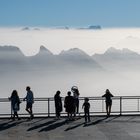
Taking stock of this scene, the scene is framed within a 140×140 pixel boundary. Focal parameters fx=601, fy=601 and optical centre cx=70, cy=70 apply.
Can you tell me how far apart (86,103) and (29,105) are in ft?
8.54

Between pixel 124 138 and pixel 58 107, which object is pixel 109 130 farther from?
pixel 58 107

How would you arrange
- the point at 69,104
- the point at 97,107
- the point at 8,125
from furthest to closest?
the point at 97,107 → the point at 69,104 → the point at 8,125

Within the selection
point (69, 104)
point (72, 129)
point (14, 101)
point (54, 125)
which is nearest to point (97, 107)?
point (69, 104)

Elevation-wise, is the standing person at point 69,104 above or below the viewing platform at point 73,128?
above

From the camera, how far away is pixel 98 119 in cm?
2636

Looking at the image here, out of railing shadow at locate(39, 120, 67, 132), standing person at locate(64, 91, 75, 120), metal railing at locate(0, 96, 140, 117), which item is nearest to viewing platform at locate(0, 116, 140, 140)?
railing shadow at locate(39, 120, 67, 132)

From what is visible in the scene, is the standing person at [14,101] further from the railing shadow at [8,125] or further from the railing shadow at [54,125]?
the railing shadow at [54,125]

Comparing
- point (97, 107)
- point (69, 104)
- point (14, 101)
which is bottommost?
point (97, 107)

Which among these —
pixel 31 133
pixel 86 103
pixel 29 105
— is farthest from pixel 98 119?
pixel 31 133

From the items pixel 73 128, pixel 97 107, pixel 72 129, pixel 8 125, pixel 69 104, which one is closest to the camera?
pixel 72 129

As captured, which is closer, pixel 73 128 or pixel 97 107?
pixel 73 128

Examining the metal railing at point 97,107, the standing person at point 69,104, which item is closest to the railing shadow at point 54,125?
the standing person at point 69,104

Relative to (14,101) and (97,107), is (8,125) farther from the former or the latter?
(97,107)

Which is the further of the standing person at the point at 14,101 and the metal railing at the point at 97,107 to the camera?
the metal railing at the point at 97,107
